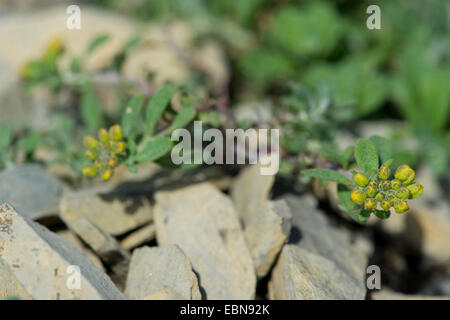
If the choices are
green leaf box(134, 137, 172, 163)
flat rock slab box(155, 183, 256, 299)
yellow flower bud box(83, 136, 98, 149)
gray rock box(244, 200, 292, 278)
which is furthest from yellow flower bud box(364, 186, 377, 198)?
yellow flower bud box(83, 136, 98, 149)

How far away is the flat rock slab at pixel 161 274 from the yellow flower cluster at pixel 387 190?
3.30ft

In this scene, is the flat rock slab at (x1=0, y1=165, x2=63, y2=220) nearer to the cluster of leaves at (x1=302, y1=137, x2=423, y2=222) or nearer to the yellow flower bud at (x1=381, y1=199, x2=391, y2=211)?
the cluster of leaves at (x1=302, y1=137, x2=423, y2=222)

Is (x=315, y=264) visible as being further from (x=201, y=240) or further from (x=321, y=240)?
(x=201, y=240)

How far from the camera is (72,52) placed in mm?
5250

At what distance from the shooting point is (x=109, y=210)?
3.37 meters

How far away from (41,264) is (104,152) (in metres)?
0.80

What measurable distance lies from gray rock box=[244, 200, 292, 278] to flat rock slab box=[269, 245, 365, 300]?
0.07 metres

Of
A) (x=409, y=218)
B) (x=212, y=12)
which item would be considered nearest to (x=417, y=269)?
(x=409, y=218)

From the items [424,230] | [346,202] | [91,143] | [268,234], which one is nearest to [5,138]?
[91,143]

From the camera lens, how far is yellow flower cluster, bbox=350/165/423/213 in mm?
2566

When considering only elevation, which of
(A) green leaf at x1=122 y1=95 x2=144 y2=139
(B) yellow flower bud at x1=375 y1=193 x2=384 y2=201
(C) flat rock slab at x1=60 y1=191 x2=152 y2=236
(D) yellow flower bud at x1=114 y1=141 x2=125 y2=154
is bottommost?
(C) flat rock slab at x1=60 y1=191 x2=152 y2=236

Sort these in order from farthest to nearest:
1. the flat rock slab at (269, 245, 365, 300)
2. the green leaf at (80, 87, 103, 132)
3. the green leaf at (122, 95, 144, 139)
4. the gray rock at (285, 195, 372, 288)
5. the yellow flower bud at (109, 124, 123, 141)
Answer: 1. the green leaf at (80, 87, 103, 132)
2. the gray rock at (285, 195, 372, 288)
3. the green leaf at (122, 95, 144, 139)
4. the yellow flower bud at (109, 124, 123, 141)
5. the flat rock slab at (269, 245, 365, 300)
